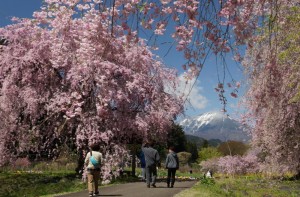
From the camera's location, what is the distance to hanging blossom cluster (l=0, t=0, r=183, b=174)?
1969 centimetres

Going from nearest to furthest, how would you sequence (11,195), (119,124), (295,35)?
(295,35), (11,195), (119,124)

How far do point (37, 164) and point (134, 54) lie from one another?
2286cm

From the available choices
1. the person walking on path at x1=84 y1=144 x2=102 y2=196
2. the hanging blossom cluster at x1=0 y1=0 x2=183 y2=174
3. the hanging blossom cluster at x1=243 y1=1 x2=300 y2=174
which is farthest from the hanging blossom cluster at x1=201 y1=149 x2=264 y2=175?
the person walking on path at x1=84 y1=144 x2=102 y2=196

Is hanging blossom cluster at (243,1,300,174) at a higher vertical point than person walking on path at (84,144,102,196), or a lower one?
higher

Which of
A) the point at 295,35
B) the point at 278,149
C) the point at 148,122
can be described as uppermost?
the point at 295,35

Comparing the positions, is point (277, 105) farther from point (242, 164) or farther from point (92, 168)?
point (242, 164)

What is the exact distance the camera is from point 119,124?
2083cm

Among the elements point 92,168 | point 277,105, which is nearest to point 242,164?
point 277,105

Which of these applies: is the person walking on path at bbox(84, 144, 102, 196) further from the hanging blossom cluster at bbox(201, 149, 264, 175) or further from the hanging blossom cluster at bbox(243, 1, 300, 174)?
the hanging blossom cluster at bbox(201, 149, 264, 175)

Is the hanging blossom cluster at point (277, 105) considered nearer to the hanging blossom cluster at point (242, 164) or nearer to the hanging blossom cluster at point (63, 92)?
the hanging blossom cluster at point (63, 92)

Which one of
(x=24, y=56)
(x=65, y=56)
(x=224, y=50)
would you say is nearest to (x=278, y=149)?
(x=65, y=56)

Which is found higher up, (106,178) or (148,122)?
(148,122)

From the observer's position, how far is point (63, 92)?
20.2m

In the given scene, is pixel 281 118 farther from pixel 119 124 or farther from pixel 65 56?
pixel 65 56
